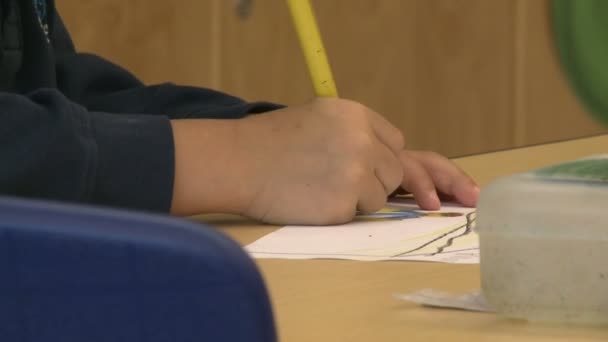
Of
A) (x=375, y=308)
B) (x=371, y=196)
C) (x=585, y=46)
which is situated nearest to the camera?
(x=585, y=46)

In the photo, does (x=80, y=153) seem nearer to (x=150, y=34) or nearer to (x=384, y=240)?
(x=384, y=240)

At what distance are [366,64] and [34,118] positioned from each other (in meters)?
1.57


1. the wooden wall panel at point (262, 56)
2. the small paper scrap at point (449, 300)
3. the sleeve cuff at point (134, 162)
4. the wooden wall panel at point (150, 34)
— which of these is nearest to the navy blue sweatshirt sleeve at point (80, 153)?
the sleeve cuff at point (134, 162)

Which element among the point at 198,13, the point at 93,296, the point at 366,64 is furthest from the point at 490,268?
the point at 366,64

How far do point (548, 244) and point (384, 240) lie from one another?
190 mm

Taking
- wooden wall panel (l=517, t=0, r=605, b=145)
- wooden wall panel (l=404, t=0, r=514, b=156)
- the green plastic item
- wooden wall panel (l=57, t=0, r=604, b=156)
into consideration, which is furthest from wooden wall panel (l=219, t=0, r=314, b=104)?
the green plastic item

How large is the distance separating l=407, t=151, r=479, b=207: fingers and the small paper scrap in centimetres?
31

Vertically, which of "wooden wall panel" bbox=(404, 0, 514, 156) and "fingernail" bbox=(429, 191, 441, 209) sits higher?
"fingernail" bbox=(429, 191, 441, 209)

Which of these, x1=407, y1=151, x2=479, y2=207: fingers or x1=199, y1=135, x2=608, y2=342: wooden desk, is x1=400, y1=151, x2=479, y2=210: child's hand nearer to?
x1=407, y1=151, x2=479, y2=207: fingers

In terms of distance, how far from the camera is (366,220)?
2.01 feet

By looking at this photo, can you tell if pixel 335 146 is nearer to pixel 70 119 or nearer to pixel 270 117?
pixel 270 117

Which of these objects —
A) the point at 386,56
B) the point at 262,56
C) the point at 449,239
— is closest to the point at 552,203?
the point at 449,239

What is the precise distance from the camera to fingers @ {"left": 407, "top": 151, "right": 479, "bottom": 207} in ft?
2.27

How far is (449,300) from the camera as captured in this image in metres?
0.36
